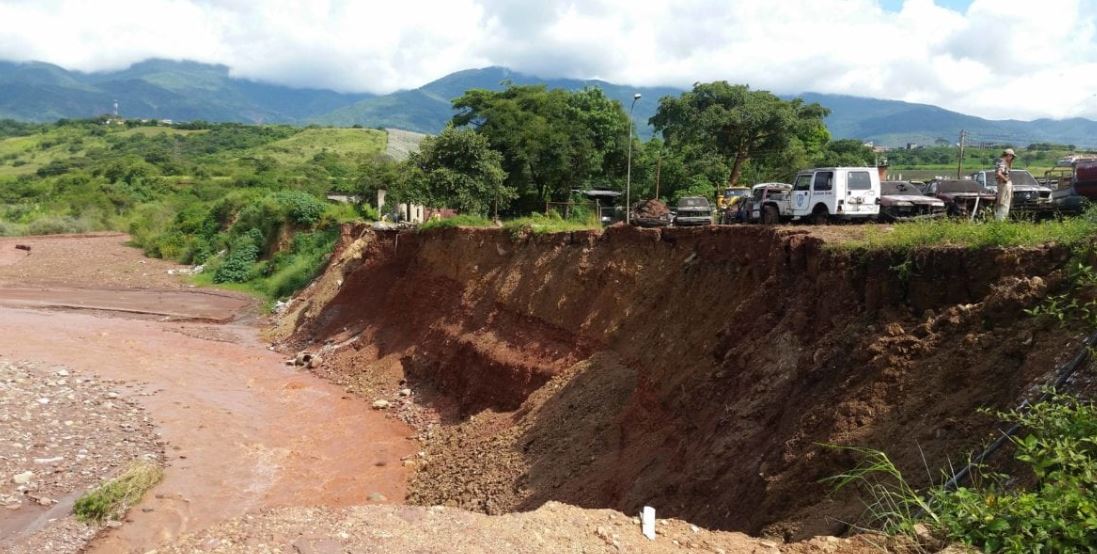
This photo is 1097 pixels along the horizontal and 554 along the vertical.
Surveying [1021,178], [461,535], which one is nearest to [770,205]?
[1021,178]

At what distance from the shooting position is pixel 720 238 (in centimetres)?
1493

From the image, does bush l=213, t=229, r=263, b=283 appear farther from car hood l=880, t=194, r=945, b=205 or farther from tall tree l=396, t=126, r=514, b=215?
car hood l=880, t=194, r=945, b=205

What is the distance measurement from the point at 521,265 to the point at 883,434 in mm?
14731

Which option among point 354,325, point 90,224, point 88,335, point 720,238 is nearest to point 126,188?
point 90,224

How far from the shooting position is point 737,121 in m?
46.3

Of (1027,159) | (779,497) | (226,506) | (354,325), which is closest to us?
(779,497)

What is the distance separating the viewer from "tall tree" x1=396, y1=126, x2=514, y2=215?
1261 inches

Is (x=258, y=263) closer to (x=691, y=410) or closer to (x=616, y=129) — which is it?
(x=616, y=129)

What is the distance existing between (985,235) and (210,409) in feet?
64.6

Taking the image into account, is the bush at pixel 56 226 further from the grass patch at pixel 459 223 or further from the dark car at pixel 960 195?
the dark car at pixel 960 195

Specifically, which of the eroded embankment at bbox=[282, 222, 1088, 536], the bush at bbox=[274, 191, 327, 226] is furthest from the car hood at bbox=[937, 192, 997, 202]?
the bush at bbox=[274, 191, 327, 226]

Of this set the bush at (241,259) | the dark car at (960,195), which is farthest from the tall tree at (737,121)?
the bush at (241,259)

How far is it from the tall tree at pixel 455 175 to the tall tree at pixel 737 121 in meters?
20.0

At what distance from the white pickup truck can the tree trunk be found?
94.5ft
